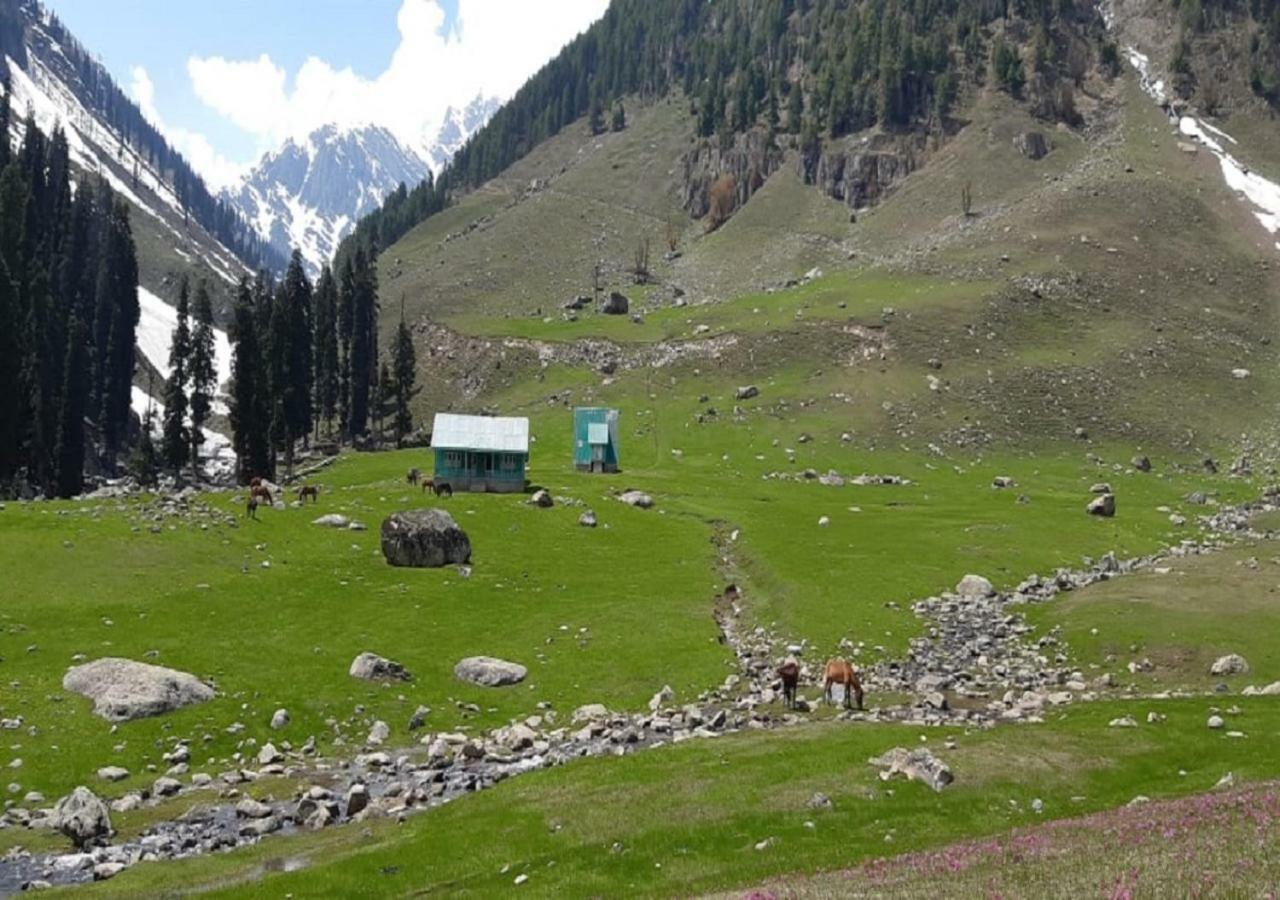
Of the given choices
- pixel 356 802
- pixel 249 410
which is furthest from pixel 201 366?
pixel 356 802

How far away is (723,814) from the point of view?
29500 millimetres

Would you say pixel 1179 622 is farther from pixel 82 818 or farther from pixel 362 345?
pixel 362 345

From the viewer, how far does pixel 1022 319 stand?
14375 centimetres

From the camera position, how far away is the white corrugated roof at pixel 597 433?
10888cm

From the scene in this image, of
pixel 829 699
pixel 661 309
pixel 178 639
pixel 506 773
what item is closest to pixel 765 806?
pixel 506 773

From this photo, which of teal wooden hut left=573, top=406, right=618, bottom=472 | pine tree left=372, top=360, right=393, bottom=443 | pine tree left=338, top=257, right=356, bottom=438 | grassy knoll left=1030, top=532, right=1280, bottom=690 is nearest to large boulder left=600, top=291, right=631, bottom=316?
pine tree left=372, top=360, right=393, bottom=443

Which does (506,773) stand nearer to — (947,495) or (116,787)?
(116,787)

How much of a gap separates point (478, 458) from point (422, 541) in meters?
29.0

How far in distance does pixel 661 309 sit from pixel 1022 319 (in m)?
66.1

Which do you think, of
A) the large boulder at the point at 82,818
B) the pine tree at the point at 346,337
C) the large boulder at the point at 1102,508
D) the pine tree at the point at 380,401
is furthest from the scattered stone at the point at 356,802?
the pine tree at the point at 346,337

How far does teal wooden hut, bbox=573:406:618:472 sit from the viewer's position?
358 ft

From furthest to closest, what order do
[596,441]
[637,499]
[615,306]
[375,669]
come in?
[615,306]
[596,441]
[637,499]
[375,669]

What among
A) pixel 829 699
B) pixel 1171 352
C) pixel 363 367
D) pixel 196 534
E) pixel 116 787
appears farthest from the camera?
pixel 363 367

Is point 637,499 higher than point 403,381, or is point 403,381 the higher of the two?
point 403,381
